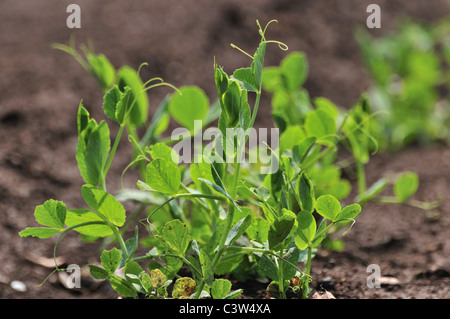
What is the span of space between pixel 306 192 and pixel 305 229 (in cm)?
7

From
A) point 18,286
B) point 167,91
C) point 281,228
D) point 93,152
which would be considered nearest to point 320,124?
point 281,228

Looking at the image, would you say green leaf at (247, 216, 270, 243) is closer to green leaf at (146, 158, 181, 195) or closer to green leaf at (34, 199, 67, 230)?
green leaf at (146, 158, 181, 195)

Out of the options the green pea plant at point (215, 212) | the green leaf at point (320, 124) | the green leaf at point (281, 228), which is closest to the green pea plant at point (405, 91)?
the green leaf at point (320, 124)

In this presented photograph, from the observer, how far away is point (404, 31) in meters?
2.40

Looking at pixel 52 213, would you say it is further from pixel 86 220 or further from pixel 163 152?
pixel 163 152

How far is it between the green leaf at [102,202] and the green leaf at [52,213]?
43mm

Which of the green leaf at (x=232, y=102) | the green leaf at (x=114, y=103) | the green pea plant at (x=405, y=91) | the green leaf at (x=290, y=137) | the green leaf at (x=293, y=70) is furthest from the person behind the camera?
the green pea plant at (x=405, y=91)

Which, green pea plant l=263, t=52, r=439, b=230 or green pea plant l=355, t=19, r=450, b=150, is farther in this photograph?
green pea plant l=355, t=19, r=450, b=150

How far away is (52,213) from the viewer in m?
0.95

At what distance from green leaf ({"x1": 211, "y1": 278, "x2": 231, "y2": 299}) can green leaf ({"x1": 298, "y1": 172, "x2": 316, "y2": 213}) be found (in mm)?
182

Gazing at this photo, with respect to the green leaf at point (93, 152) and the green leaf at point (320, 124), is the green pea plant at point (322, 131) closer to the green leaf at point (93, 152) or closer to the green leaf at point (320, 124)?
the green leaf at point (320, 124)

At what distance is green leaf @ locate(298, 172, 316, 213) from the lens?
0.97 m

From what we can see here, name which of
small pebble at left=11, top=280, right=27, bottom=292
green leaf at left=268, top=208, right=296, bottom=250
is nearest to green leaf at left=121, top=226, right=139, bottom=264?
green leaf at left=268, top=208, right=296, bottom=250

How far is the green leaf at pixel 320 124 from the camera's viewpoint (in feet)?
3.92
